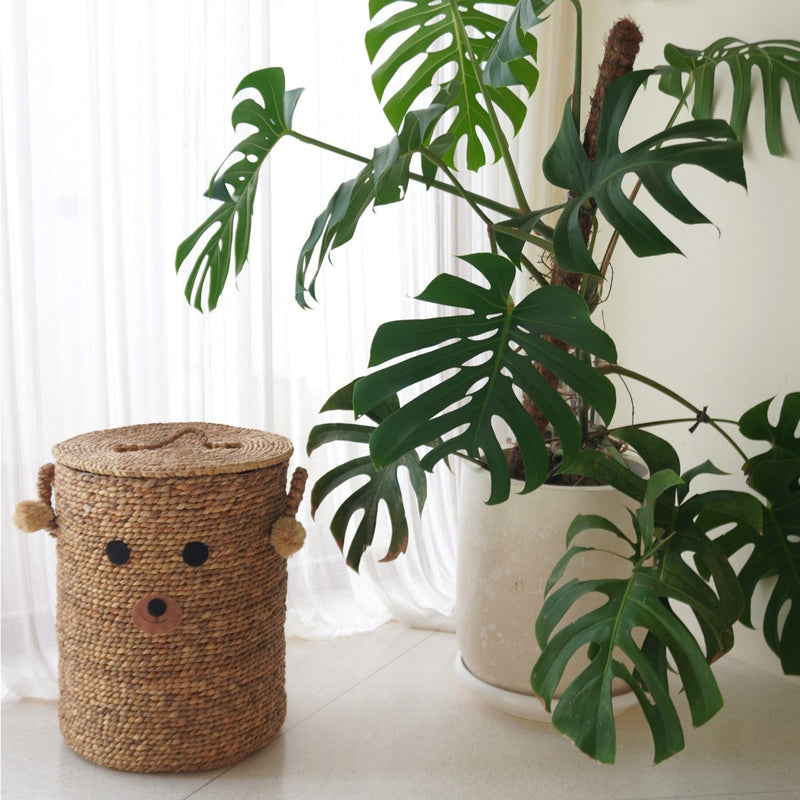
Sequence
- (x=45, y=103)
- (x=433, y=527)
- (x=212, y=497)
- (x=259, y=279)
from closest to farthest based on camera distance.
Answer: (x=212, y=497), (x=45, y=103), (x=259, y=279), (x=433, y=527)

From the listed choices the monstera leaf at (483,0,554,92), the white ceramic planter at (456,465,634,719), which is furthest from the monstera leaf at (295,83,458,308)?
the white ceramic planter at (456,465,634,719)

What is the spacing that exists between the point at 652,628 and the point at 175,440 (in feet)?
2.72

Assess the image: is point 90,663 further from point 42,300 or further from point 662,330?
point 662,330

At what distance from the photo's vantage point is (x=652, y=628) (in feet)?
4.29

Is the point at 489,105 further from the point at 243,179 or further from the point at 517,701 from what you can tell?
the point at 517,701

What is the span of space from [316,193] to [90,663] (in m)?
1.05

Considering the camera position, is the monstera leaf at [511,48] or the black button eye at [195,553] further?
the black button eye at [195,553]

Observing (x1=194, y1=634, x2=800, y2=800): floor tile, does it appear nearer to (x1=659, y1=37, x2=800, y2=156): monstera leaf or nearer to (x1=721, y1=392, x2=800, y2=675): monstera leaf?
(x1=721, y1=392, x2=800, y2=675): monstera leaf

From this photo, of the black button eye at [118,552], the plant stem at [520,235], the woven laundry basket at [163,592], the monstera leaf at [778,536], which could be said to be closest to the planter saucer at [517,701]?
the monstera leaf at [778,536]

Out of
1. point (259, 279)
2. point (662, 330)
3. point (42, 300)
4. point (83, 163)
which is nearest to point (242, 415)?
point (259, 279)

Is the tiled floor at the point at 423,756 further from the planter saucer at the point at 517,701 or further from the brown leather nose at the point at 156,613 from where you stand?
the brown leather nose at the point at 156,613

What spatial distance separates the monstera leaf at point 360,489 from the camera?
5.48 feet

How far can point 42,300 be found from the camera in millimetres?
1687

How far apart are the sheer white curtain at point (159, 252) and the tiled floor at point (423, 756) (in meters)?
0.24
